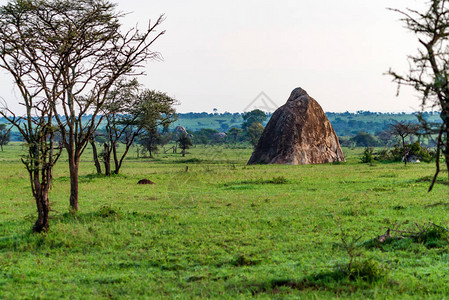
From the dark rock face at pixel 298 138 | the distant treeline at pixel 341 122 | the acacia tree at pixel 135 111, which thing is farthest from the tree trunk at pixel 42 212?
the distant treeline at pixel 341 122

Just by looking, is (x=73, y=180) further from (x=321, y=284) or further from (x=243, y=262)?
(x=321, y=284)

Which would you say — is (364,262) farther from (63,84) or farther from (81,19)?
(81,19)

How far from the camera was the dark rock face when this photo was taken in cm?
4047

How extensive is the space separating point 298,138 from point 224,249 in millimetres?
33001

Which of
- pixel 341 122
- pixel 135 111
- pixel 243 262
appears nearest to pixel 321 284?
pixel 243 262

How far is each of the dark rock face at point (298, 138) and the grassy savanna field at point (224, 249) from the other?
2340cm

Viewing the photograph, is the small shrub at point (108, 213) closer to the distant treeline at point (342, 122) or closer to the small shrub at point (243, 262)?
the small shrub at point (243, 262)

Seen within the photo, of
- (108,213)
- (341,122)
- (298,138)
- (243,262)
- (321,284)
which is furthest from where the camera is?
(341,122)

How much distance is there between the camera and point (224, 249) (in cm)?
898

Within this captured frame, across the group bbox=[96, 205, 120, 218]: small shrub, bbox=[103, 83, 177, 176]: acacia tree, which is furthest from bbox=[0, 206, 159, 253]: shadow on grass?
bbox=[103, 83, 177, 176]: acacia tree

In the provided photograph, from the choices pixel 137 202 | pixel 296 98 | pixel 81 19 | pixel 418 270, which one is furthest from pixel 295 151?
pixel 418 270

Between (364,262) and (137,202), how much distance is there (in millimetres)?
10924

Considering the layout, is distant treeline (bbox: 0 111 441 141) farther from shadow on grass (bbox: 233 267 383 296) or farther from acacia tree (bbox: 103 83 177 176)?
shadow on grass (bbox: 233 267 383 296)

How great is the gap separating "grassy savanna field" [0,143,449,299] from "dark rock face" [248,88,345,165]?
2340 cm
